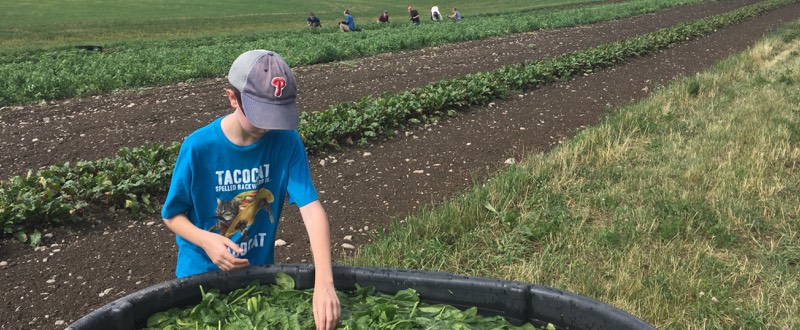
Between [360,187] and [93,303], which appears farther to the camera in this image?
[360,187]

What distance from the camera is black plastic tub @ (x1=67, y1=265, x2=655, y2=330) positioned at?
2256mm

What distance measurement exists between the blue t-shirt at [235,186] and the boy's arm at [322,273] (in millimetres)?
81

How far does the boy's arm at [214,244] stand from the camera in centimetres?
258

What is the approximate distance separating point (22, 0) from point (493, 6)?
103 ft

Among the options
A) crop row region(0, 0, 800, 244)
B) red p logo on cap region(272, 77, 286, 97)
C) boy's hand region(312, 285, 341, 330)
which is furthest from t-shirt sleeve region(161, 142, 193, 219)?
crop row region(0, 0, 800, 244)

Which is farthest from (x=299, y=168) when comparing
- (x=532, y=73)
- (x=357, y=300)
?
(x=532, y=73)

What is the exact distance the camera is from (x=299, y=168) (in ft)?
9.57

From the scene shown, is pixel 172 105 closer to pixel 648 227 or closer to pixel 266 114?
pixel 648 227

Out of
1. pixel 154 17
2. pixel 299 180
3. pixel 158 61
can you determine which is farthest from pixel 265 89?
pixel 154 17

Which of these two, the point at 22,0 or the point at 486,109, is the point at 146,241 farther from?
the point at 22,0

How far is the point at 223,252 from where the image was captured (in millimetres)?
2580

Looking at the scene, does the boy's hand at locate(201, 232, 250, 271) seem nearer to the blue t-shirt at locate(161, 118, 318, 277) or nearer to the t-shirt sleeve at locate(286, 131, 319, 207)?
the blue t-shirt at locate(161, 118, 318, 277)

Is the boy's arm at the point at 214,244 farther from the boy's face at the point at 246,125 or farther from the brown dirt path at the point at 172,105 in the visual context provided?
the brown dirt path at the point at 172,105

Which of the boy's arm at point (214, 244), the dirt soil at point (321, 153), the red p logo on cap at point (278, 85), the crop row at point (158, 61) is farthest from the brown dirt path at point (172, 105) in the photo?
the red p logo on cap at point (278, 85)
